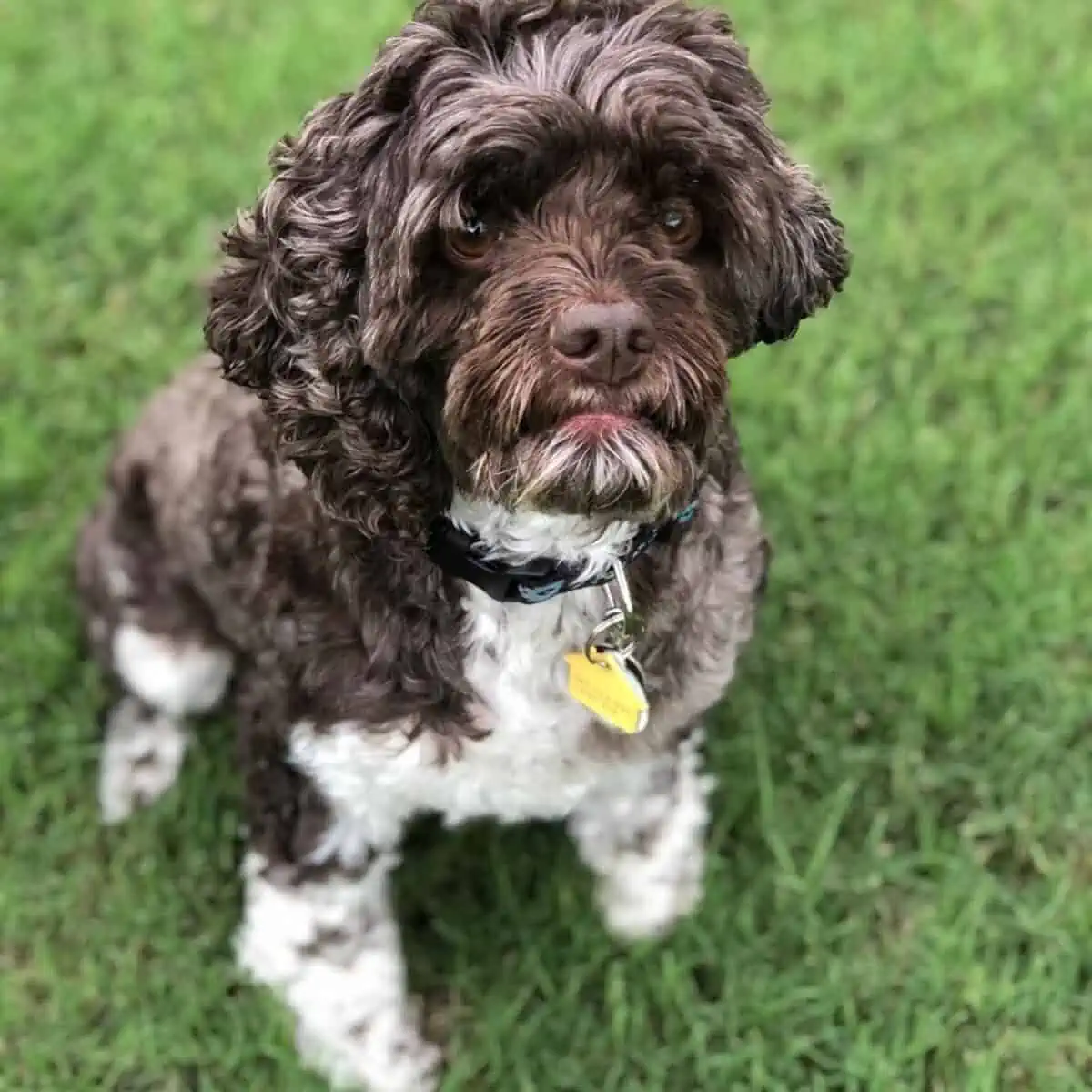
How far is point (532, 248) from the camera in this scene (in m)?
1.84

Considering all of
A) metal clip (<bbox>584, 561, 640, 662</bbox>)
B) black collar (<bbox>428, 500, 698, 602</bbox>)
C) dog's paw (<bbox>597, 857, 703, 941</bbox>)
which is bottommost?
dog's paw (<bbox>597, 857, 703, 941</bbox>)

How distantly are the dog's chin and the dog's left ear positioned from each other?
0.28 m

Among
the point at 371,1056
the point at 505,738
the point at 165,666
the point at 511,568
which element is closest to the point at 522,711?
the point at 505,738

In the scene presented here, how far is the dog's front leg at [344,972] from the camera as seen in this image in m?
2.79

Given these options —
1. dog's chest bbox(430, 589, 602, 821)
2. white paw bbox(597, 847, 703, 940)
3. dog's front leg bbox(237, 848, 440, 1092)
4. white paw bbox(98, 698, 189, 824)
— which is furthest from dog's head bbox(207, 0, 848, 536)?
white paw bbox(98, 698, 189, 824)

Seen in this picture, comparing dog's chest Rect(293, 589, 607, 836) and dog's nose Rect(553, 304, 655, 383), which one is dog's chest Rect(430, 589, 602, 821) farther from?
dog's nose Rect(553, 304, 655, 383)

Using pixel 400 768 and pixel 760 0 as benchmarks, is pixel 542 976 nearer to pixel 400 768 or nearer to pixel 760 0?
pixel 400 768

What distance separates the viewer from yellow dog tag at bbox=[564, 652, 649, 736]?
7.57 feet

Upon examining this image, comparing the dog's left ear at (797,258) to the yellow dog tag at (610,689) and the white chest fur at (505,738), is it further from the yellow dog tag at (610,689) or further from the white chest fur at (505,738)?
the yellow dog tag at (610,689)

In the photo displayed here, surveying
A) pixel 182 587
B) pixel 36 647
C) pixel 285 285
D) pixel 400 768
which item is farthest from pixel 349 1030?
pixel 285 285

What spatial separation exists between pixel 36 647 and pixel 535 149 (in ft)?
6.73

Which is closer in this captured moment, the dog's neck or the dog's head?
the dog's head

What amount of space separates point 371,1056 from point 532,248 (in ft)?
5.56

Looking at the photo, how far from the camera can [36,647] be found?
337 cm
